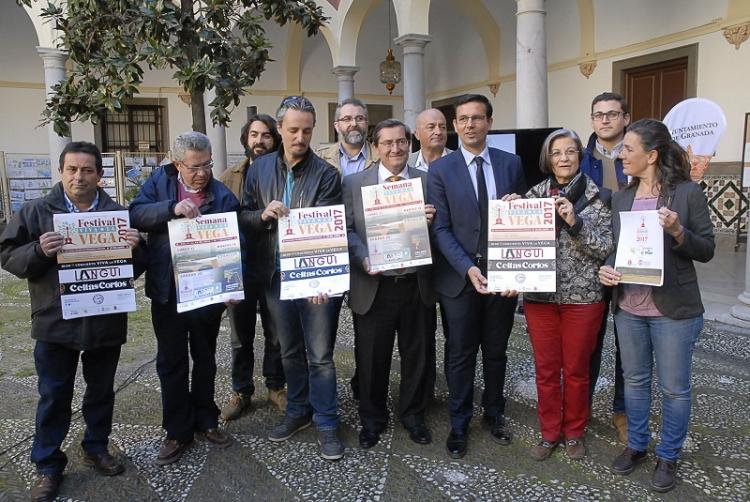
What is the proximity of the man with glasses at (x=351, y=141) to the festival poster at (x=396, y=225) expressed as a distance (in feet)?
3.40

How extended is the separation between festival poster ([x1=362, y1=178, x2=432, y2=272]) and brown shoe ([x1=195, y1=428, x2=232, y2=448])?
1.36 m

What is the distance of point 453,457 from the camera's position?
3.08 m

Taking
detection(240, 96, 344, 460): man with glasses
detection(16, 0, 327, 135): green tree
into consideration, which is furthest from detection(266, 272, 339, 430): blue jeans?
detection(16, 0, 327, 135): green tree

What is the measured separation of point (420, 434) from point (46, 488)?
1.93 metres

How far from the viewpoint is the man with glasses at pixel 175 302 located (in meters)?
2.90

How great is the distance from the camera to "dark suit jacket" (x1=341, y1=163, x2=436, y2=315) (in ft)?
10.2

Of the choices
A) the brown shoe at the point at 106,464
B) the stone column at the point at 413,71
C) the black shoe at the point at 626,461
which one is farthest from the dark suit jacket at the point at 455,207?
the stone column at the point at 413,71

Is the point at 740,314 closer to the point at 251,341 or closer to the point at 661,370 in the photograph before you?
the point at 661,370

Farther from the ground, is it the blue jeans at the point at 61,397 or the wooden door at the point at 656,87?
the wooden door at the point at 656,87

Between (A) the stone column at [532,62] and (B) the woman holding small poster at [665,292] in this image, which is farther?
(A) the stone column at [532,62]

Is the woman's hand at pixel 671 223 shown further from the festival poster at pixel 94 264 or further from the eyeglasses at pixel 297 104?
the festival poster at pixel 94 264

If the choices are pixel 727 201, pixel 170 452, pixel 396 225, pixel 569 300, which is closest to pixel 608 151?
pixel 569 300

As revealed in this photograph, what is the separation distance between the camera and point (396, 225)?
9.62ft

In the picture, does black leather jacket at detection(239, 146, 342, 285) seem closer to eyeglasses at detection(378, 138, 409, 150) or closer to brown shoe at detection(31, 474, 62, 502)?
eyeglasses at detection(378, 138, 409, 150)
